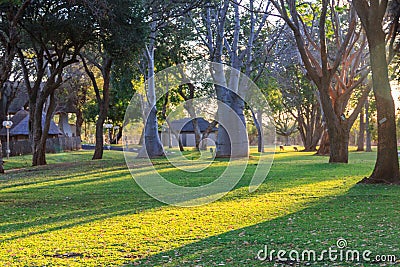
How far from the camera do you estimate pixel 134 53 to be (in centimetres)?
2492

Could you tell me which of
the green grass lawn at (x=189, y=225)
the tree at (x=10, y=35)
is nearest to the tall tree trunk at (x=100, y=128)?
the tree at (x=10, y=35)

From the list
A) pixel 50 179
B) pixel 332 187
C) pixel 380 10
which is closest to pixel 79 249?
pixel 332 187

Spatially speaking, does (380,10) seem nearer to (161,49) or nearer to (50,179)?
(50,179)

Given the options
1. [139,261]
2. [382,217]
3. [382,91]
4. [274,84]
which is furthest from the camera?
[274,84]

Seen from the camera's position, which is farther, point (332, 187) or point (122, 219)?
point (332, 187)

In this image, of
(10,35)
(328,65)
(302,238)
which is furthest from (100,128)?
(302,238)

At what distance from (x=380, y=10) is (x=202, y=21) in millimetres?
22490

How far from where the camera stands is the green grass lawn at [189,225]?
7.43 meters

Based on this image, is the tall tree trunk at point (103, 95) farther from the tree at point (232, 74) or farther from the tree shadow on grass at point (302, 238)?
the tree shadow on grass at point (302, 238)

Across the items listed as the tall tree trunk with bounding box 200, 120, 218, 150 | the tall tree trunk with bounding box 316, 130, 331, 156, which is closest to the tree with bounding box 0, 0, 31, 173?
the tall tree trunk with bounding box 316, 130, 331, 156

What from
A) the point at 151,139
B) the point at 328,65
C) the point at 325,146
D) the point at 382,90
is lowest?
the point at 325,146

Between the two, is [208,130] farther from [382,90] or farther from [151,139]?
[382,90]

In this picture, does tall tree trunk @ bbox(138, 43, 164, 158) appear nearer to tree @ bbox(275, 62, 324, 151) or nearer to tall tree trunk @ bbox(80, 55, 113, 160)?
tall tree trunk @ bbox(80, 55, 113, 160)

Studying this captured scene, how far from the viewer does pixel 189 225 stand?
980 cm
